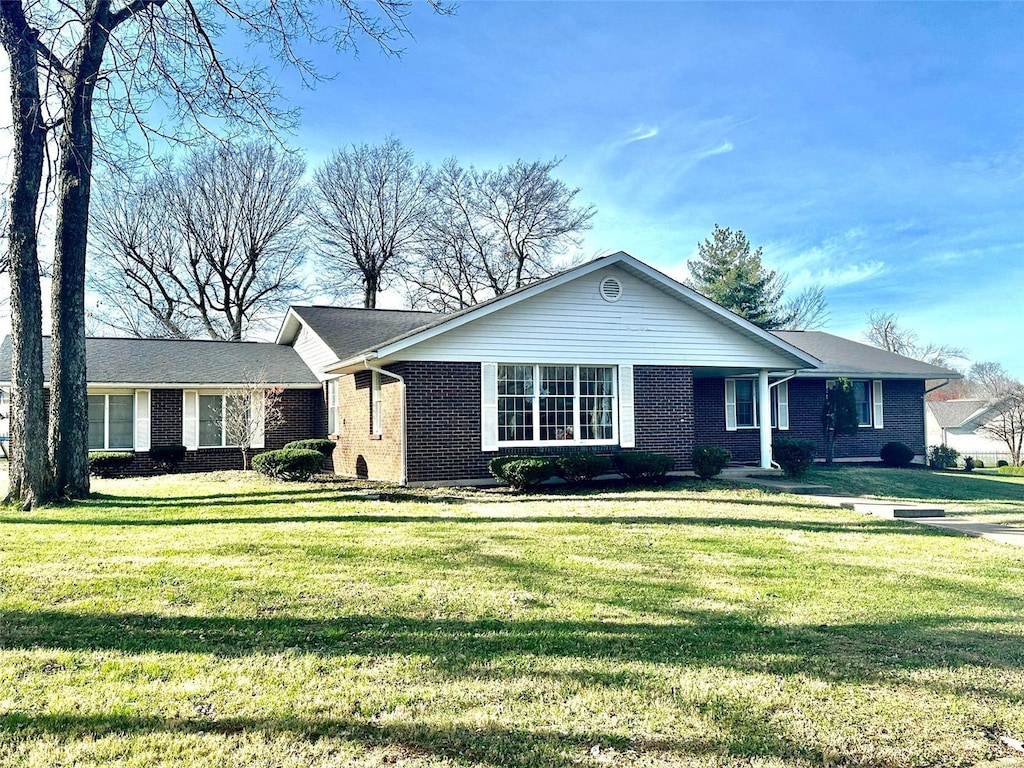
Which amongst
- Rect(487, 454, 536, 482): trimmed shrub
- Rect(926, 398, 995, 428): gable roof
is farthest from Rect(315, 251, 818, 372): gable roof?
Rect(926, 398, 995, 428): gable roof

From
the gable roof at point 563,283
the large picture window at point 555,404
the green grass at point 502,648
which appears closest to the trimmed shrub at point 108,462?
the gable roof at point 563,283

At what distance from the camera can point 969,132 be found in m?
20.4

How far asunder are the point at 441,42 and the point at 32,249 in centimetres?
761

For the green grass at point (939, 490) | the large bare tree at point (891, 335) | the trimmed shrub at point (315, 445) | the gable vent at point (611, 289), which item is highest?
the large bare tree at point (891, 335)

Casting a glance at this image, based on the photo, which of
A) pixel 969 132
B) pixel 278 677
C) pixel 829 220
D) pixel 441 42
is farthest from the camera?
pixel 829 220

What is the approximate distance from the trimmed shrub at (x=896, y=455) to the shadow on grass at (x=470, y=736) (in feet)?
68.3

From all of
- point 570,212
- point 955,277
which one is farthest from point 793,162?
point 955,277

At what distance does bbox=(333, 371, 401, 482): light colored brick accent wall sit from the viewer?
48.2ft

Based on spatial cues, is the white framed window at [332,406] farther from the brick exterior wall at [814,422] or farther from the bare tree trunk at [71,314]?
the brick exterior wall at [814,422]

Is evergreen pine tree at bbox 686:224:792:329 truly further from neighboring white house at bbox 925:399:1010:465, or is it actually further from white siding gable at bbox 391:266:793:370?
white siding gable at bbox 391:266:793:370

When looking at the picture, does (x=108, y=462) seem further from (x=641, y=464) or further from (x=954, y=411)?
(x=954, y=411)

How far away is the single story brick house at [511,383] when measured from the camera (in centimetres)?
1441

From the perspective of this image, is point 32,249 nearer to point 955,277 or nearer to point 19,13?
point 19,13

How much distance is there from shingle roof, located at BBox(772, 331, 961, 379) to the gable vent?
7405 millimetres
